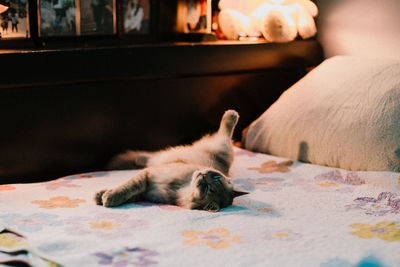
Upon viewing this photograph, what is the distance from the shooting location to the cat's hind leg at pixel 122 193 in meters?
1.64

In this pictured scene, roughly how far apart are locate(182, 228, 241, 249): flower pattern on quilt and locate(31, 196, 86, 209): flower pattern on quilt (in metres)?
0.43

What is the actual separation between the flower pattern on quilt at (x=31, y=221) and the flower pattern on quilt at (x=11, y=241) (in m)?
0.03

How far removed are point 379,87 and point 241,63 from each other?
2.22 ft

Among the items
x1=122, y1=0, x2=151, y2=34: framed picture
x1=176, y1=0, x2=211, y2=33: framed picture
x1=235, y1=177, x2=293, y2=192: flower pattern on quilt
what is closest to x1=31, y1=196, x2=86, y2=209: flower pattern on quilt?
x1=235, y1=177, x2=293, y2=192: flower pattern on quilt

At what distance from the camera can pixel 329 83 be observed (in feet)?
7.30

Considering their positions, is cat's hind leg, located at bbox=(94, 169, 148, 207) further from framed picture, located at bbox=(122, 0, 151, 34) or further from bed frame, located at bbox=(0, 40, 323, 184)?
framed picture, located at bbox=(122, 0, 151, 34)

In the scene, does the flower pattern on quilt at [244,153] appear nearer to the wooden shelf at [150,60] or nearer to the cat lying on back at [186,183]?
the cat lying on back at [186,183]

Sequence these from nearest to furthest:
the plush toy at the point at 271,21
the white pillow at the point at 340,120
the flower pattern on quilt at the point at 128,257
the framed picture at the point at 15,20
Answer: the flower pattern on quilt at the point at 128,257, the white pillow at the point at 340,120, the framed picture at the point at 15,20, the plush toy at the point at 271,21

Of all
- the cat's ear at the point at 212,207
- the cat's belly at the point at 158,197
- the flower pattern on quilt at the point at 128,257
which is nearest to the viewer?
the flower pattern on quilt at the point at 128,257

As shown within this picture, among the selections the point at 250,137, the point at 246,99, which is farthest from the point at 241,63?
the point at 250,137

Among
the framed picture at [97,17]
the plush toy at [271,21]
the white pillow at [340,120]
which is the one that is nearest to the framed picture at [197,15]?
the plush toy at [271,21]

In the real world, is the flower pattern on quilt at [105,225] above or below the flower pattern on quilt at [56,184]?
above

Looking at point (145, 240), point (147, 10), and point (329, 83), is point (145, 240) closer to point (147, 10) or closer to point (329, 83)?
point (329, 83)

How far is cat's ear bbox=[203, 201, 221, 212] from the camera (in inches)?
63.1
